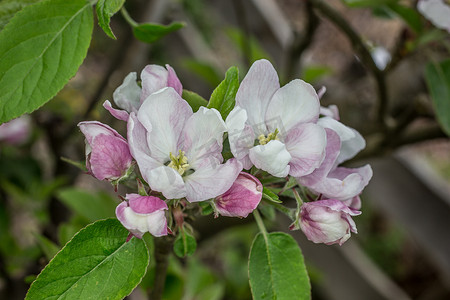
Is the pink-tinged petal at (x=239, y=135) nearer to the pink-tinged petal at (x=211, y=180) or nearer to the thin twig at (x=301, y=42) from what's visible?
the pink-tinged petal at (x=211, y=180)

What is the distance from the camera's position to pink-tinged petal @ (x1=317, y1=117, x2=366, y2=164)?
A: 1.74ft

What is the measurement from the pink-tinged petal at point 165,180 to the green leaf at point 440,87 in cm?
58

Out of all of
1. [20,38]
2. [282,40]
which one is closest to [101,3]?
[20,38]

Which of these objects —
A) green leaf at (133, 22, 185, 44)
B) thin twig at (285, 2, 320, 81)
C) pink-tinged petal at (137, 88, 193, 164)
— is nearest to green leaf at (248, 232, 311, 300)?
pink-tinged petal at (137, 88, 193, 164)

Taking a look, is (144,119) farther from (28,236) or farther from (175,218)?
(28,236)

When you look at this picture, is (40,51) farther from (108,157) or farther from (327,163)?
(327,163)

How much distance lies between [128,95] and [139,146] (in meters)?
0.07

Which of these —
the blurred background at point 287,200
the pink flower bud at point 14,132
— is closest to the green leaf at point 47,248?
the blurred background at point 287,200

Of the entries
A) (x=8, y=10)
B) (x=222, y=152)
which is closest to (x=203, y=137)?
(x=222, y=152)

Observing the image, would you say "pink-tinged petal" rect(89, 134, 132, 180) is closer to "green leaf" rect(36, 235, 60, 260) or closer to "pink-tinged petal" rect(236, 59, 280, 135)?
"pink-tinged petal" rect(236, 59, 280, 135)

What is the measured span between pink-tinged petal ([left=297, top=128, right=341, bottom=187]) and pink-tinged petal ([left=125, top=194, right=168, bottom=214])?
0.15 metres

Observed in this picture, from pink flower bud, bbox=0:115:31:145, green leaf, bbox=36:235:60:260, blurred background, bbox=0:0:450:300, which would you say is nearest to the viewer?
green leaf, bbox=36:235:60:260

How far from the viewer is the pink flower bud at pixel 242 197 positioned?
18.2 inches

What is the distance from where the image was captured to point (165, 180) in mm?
443
